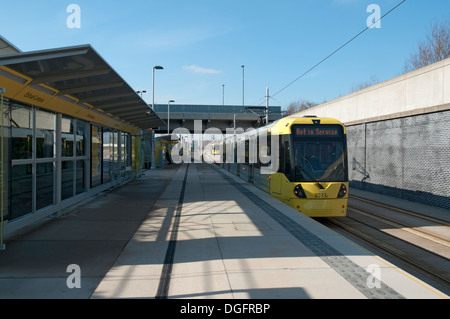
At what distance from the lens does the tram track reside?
5863 millimetres

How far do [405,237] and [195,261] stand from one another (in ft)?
17.3

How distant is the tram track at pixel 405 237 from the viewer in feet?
19.2

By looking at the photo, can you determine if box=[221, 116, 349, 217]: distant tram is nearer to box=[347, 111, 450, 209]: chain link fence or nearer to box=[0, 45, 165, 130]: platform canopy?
box=[0, 45, 165, 130]: platform canopy

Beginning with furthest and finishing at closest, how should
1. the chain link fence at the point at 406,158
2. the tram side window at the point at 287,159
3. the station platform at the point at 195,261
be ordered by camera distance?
the chain link fence at the point at 406,158 < the tram side window at the point at 287,159 < the station platform at the point at 195,261

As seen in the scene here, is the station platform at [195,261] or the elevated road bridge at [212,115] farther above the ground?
the elevated road bridge at [212,115]

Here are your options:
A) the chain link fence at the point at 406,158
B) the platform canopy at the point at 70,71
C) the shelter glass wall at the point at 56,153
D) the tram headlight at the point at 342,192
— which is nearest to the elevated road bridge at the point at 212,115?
the chain link fence at the point at 406,158

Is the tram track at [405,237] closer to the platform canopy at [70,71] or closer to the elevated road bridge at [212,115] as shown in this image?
the platform canopy at [70,71]

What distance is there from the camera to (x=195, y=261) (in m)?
5.37

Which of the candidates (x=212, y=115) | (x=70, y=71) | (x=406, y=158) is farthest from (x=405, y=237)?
(x=212, y=115)

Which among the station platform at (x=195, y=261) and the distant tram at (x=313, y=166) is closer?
the station platform at (x=195, y=261)

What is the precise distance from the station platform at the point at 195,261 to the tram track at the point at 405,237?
90 cm

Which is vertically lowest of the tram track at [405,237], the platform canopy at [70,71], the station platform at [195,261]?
the tram track at [405,237]

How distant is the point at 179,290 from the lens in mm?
4250

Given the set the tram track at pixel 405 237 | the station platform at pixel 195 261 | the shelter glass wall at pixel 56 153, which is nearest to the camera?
the station platform at pixel 195 261
